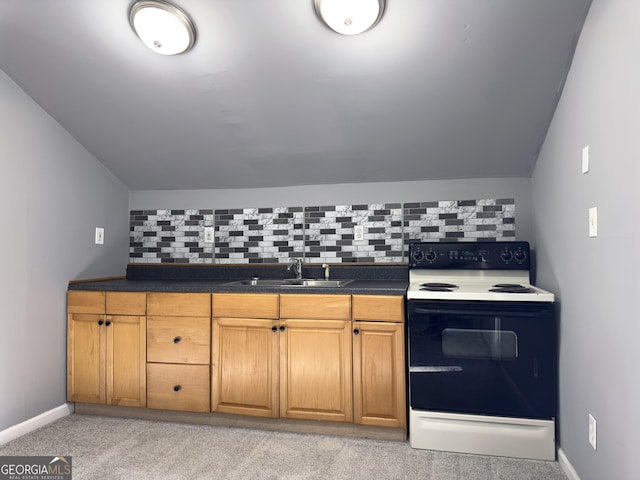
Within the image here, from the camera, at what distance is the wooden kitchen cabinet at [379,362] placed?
224cm

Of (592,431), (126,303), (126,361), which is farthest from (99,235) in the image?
(592,431)

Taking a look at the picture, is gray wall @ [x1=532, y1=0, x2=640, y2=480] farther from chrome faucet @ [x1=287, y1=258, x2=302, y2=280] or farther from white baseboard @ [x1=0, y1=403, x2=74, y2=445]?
white baseboard @ [x1=0, y1=403, x2=74, y2=445]

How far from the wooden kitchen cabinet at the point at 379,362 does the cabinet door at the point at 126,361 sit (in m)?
1.30

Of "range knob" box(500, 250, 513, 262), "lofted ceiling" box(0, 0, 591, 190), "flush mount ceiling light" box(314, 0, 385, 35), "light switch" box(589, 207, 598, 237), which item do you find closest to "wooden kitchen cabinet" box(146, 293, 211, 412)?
"lofted ceiling" box(0, 0, 591, 190)

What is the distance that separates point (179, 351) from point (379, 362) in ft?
3.89

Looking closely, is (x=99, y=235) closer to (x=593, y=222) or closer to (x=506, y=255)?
(x=506, y=255)

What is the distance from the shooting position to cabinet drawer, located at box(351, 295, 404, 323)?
226cm

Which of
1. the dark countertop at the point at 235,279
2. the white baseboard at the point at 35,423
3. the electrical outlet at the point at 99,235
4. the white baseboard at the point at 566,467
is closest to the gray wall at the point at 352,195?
the electrical outlet at the point at 99,235

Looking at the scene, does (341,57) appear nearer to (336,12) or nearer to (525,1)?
(336,12)

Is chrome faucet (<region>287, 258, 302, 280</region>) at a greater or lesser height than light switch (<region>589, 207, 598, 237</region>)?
lesser

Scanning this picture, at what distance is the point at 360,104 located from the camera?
2334 millimetres

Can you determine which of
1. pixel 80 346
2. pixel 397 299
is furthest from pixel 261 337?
pixel 80 346

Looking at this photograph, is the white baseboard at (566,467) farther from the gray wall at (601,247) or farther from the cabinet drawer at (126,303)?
the cabinet drawer at (126,303)

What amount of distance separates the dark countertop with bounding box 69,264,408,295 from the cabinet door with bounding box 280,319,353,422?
0.72 feet
